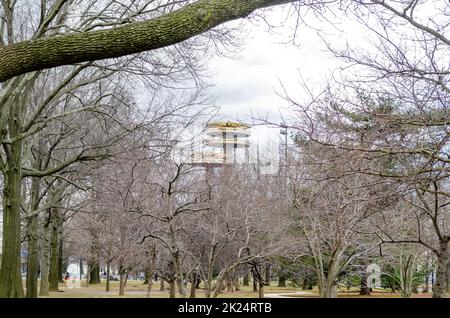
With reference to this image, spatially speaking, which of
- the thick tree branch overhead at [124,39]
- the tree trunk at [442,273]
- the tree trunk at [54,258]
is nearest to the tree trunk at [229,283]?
the tree trunk at [54,258]

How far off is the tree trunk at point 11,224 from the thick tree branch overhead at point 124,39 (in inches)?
305

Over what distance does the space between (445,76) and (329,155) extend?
162 centimetres

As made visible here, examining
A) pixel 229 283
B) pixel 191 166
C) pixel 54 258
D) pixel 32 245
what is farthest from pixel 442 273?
pixel 54 258

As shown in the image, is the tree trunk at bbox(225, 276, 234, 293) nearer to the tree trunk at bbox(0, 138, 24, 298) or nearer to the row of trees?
the row of trees

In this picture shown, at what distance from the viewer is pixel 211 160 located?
643 inches

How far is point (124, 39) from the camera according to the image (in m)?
4.35

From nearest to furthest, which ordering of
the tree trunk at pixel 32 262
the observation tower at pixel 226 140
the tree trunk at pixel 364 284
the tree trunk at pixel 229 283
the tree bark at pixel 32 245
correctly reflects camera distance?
the observation tower at pixel 226 140 → the tree bark at pixel 32 245 → the tree trunk at pixel 32 262 → the tree trunk at pixel 364 284 → the tree trunk at pixel 229 283

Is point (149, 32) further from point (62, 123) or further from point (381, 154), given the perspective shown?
point (62, 123)

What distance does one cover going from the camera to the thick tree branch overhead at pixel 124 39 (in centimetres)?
436

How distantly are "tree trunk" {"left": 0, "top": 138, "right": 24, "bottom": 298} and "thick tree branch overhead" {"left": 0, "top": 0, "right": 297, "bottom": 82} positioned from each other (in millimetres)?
7740

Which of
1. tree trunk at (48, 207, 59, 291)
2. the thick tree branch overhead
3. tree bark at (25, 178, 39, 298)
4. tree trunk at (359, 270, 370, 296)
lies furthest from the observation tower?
tree trunk at (48, 207, 59, 291)

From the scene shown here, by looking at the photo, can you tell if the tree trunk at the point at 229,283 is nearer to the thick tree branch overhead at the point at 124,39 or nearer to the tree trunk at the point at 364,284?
the tree trunk at the point at 364,284

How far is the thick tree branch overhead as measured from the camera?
14.3 feet

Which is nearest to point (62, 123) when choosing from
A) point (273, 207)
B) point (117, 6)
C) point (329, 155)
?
point (117, 6)
